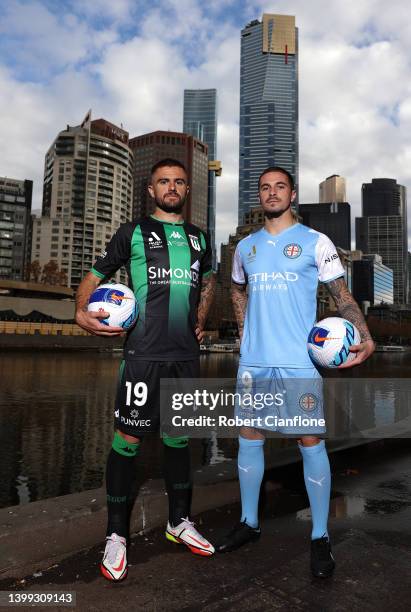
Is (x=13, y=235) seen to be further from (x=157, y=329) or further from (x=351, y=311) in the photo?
(x=351, y=311)

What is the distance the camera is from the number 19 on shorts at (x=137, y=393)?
2.86m

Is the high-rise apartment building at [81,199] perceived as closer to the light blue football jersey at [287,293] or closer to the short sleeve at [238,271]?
the short sleeve at [238,271]

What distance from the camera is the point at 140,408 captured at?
285 cm

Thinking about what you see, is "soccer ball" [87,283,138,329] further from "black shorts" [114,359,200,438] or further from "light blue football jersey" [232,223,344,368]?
"light blue football jersey" [232,223,344,368]

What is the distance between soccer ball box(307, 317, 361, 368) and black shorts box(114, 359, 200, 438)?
3.12ft

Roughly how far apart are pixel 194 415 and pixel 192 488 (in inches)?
30.0

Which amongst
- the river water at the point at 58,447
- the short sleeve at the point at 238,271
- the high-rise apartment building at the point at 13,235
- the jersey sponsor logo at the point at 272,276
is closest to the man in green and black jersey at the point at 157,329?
the short sleeve at the point at 238,271

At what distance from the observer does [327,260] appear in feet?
10.2

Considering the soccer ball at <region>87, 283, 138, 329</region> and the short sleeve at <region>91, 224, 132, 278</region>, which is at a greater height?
the short sleeve at <region>91, 224, 132, 278</region>

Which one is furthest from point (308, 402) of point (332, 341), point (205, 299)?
point (205, 299)

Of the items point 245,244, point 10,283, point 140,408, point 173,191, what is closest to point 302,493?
point 140,408

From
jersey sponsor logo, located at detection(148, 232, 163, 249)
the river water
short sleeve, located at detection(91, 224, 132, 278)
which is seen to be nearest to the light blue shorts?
jersey sponsor logo, located at detection(148, 232, 163, 249)

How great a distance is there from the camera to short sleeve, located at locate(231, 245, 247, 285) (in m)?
3.46

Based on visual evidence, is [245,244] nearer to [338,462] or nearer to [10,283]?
[338,462]
